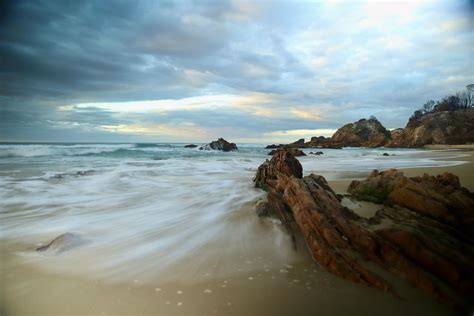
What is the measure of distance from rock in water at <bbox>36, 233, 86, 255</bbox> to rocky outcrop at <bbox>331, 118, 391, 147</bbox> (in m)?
60.0

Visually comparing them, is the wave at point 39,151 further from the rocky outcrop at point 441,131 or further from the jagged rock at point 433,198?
the rocky outcrop at point 441,131

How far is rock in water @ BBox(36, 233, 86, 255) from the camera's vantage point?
3850 mm

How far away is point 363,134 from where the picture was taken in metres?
61.4

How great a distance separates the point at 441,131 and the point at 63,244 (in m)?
60.6

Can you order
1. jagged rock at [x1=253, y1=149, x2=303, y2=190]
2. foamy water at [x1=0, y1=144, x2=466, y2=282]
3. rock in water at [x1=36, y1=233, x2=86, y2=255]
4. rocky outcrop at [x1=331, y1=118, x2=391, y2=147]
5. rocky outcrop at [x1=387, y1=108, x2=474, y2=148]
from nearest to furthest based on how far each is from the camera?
foamy water at [x1=0, y1=144, x2=466, y2=282] < rock in water at [x1=36, y1=233, x2=86, y2=255] < jagged rock at [x1=253, y1=149, x2=303, y2=190] < rocky outcrop at [x1=387, y1=108, x2=474, y2=148] < rocky outcrop at [x1=331, y1=118, x2=391, y2=147]

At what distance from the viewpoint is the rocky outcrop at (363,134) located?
186ft

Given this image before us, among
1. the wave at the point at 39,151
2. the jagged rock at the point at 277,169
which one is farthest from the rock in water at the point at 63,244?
the wave at the point at 39,151

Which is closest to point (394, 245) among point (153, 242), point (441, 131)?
point (153, 242)

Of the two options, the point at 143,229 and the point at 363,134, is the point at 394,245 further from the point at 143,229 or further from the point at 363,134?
the point at 363,134

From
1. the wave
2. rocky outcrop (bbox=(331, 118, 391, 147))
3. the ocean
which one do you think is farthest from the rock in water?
rocky outcrop (bbox=(331, 118, 391, 147))

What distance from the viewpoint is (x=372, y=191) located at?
19.4ft

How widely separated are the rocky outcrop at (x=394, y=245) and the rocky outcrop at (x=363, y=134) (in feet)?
190

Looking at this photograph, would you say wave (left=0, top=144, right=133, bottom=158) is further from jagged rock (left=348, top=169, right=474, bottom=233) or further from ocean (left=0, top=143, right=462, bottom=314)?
jagged rock (left=348, top=169, right=474, bottom=233)

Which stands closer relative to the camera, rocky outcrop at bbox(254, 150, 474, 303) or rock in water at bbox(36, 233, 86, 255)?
rocky outcrop at bbox(254, 150, 474, 303)
